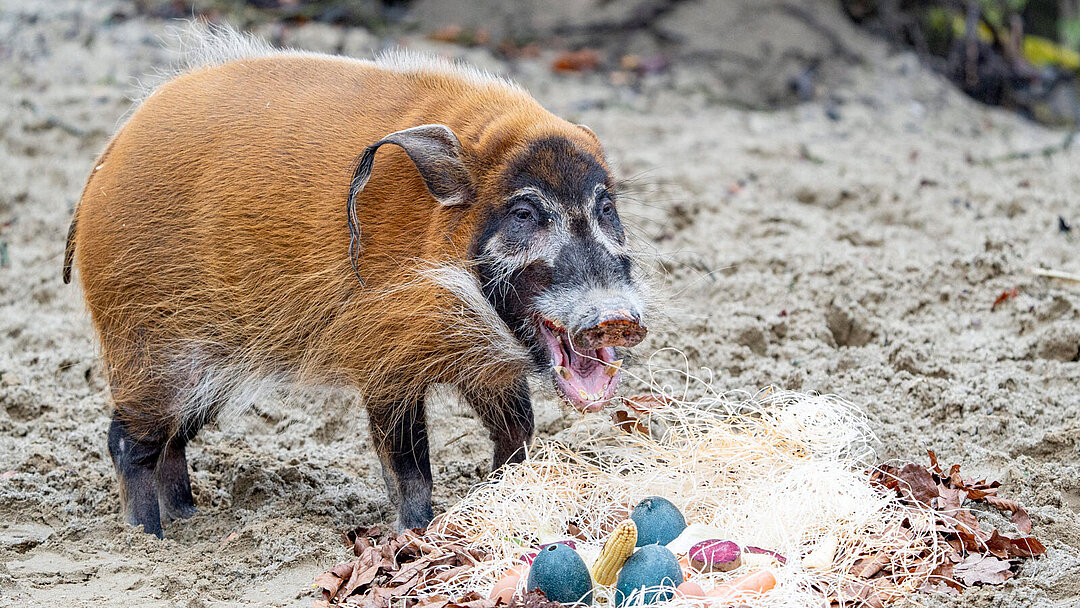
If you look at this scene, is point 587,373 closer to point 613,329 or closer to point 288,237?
point 613,329

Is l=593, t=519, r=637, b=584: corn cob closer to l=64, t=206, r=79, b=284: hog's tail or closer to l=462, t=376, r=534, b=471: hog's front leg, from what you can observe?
l=462, t=376, r=534, b=471: hog's front leg

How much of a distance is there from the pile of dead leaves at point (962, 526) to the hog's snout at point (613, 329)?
3.11 feet

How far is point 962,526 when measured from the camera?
3.18 m

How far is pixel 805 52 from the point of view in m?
9.10

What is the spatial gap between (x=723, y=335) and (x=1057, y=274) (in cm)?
151

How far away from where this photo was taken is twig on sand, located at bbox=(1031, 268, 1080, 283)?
493 cm

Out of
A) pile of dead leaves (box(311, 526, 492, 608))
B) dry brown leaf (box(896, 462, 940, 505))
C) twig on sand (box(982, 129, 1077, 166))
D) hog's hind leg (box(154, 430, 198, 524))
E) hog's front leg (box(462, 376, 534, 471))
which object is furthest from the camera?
twig on sand (box(982, 129, 1077, 166))

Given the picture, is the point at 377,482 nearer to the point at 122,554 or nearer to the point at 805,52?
the point at 122,554

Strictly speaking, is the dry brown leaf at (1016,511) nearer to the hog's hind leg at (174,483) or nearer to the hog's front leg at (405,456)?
the hog's front leg at (405,456)

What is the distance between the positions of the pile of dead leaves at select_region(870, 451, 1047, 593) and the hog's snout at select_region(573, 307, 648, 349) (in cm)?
95

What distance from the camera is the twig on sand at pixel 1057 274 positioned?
16.2 ft

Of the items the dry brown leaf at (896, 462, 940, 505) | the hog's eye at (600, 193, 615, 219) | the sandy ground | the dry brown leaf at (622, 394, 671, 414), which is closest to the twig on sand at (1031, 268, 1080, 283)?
the sandy ground

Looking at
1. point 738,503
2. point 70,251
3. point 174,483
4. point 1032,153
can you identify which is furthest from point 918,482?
point 1032,153

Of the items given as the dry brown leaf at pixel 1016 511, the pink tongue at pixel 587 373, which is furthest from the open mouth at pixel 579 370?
the dry brown leaf at pixel 1016 511
